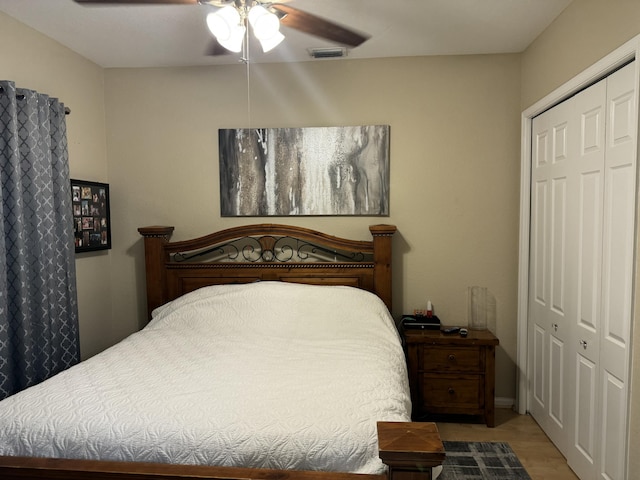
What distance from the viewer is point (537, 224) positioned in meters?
2.84

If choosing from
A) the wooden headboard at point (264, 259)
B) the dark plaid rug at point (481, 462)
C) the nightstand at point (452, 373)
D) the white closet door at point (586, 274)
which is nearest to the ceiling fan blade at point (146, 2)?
the wooden headboard at point (264, 259)

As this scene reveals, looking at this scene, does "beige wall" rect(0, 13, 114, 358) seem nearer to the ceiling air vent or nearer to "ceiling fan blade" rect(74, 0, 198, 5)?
"ceiling fan blade" rect(74, 0, 198, 5)

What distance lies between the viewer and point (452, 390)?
2.88 m

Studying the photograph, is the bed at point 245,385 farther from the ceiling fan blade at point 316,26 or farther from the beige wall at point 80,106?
the ceiling fan blade at point 316,26

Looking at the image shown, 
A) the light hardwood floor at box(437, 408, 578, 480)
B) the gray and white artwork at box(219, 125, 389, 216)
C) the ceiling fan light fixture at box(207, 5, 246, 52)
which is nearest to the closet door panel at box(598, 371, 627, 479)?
the light hardwood floor at box(437, 408, 578, 480)

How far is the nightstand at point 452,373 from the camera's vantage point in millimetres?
2846

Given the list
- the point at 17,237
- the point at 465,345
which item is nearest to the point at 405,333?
the point at 465,345

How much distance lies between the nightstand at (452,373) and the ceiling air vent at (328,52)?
204cm

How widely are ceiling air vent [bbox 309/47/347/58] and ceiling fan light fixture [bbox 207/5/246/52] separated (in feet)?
3.89

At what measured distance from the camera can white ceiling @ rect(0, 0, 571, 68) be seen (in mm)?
2303

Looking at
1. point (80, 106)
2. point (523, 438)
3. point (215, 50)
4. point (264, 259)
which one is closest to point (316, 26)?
point (215, 50)

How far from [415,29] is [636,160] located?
1492mm

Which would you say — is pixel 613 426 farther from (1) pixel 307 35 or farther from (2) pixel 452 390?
(1) pixel 307 35

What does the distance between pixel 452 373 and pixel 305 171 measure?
Answer: 1780 millimetres
